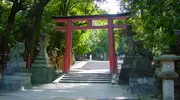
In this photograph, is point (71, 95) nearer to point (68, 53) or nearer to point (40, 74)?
point (40, 74)

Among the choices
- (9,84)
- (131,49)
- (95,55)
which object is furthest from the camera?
(95,55)

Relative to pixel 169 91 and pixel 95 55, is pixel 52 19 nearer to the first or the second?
pixel 169 91

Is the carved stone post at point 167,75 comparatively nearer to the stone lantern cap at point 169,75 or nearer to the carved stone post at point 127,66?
the stone lantern cap at point 169,75

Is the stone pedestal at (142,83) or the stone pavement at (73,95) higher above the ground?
the stone pedestal at (142,83)

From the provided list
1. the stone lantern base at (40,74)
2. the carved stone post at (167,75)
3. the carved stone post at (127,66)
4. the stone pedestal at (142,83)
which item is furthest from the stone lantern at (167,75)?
the stone lantern base at (40,74)

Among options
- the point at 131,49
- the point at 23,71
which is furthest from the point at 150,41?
the point at 23,71

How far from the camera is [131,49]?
52.7 ft

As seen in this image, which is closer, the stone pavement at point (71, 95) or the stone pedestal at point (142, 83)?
the stone pavement at point (71, 95)

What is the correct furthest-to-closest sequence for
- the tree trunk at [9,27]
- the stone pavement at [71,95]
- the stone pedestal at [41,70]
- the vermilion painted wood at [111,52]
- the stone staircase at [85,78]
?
1. the vermilion painted wood at [111,52]
2. the tree trunk at [9,27]
3. the stone staircase at [85,78]
4. the stone pedestal at [41,70]
5. the stone pavement at [71,95]

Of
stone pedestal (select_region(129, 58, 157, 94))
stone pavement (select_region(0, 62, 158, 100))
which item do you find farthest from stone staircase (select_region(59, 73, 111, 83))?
stone pedestal (select_region(129, 58, 157, 94))

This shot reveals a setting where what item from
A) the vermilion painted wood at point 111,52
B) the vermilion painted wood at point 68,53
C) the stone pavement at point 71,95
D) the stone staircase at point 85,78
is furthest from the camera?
the vermilion painted wood at point 68,53

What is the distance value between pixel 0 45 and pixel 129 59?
952cm

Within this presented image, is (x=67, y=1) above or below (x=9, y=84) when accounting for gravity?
above

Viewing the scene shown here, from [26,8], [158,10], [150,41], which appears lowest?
[150,41]
